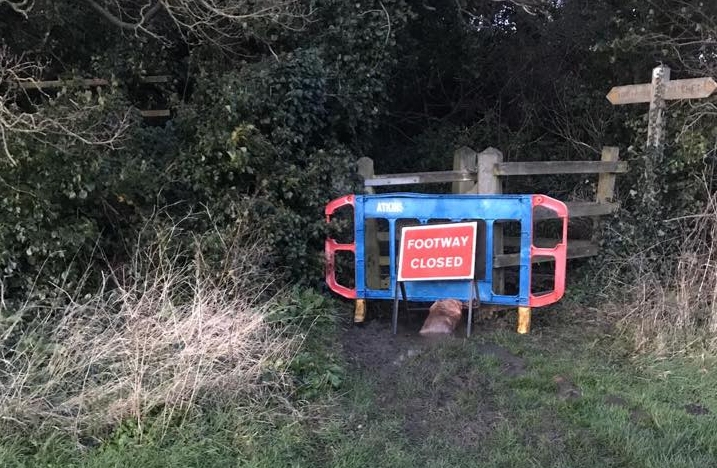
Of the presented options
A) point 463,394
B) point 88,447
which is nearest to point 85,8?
point 88,447

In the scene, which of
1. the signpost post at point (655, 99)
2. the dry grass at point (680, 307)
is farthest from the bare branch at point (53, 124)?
the signpost post at point (655, 99)

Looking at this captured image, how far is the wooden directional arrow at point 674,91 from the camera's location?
6742mm

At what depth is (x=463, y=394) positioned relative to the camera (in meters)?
4.68

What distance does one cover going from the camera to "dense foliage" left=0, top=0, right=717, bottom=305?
557 centimetres

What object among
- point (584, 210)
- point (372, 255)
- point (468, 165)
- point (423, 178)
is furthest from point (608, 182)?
point (372, 255)

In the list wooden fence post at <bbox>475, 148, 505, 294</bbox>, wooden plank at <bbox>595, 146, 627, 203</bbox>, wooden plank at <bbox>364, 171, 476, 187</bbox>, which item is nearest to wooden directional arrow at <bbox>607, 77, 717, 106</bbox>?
wooden plank at <bbox>595, 146, 627, 203</bbox>

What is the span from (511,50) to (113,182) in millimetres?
7693

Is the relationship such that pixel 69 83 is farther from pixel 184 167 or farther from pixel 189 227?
pixel 189 227

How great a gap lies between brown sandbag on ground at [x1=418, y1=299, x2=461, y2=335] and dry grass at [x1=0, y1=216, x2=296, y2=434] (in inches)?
68.8

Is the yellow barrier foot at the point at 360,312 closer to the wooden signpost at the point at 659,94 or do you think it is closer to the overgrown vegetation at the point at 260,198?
the overgrown vegetation at the point at 260,198

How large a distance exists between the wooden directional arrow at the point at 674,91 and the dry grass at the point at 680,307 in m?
1.30

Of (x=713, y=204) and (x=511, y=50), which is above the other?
(x=511, y=50)

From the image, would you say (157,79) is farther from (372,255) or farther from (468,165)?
(468,165)

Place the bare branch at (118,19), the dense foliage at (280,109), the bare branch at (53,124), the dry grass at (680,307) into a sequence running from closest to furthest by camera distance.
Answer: the bare branch at (53,124) → the dry grass at (680,307) → the dense foliage at (280,109) → the bare branch at (118,19)
